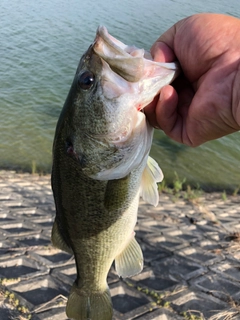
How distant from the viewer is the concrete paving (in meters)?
3.26

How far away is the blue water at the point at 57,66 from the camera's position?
930 centimetres

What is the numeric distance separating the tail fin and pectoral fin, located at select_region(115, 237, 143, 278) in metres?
0.26

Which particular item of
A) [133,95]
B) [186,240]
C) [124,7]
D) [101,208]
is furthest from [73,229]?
[124,7]

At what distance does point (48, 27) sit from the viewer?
1694 cm

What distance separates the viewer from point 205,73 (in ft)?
7.25

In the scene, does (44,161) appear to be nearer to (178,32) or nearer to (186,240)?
(186,240)

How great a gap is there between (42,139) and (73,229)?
7.73 meters

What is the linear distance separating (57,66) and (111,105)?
12.1m

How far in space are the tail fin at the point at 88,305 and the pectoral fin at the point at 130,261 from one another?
0.84 ft

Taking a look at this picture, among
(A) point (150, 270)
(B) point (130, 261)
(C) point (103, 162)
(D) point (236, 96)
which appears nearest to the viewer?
(D) point (236, 96)

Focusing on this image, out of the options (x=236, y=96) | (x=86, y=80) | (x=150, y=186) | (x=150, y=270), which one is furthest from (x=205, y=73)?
(x=150, y=270)

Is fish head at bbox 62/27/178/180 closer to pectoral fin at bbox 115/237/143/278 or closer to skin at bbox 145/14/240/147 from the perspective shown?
skin at bbox 145/14/240/147

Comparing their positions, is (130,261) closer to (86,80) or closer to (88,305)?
(88,305)

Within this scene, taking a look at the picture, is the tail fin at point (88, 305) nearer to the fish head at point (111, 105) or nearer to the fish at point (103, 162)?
the fish at point (103, 162)
